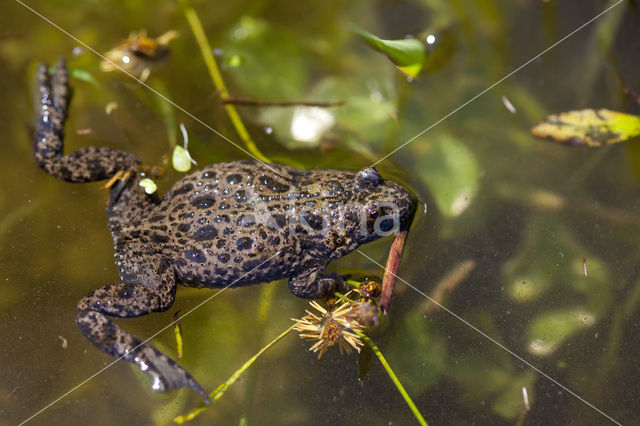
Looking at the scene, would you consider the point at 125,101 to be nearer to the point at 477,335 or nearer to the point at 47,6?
the point at 47,6

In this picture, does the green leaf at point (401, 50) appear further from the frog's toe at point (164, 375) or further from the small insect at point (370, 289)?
the frog's toe at point (164, 375)

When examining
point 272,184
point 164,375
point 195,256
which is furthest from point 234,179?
point 164,375

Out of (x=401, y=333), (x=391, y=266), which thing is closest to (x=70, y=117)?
(x=391, y=266)

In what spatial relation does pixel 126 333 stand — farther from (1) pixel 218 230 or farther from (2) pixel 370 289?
(2) pixel 370 289

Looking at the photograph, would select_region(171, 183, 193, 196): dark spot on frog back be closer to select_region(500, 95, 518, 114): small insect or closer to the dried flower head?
the dried flower head

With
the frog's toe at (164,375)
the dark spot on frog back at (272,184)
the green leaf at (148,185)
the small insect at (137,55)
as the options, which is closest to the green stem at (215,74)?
the small insect at (137,55)

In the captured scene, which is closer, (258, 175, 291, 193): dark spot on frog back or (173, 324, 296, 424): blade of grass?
(173, 324, 296, 424): blade of grass

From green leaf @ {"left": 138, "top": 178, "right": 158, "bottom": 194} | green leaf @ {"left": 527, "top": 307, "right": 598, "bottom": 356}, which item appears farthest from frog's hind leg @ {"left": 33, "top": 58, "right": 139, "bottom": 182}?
green leaf @ {"left": 527, "top": 307, "right": 598, "bottom": 356}
